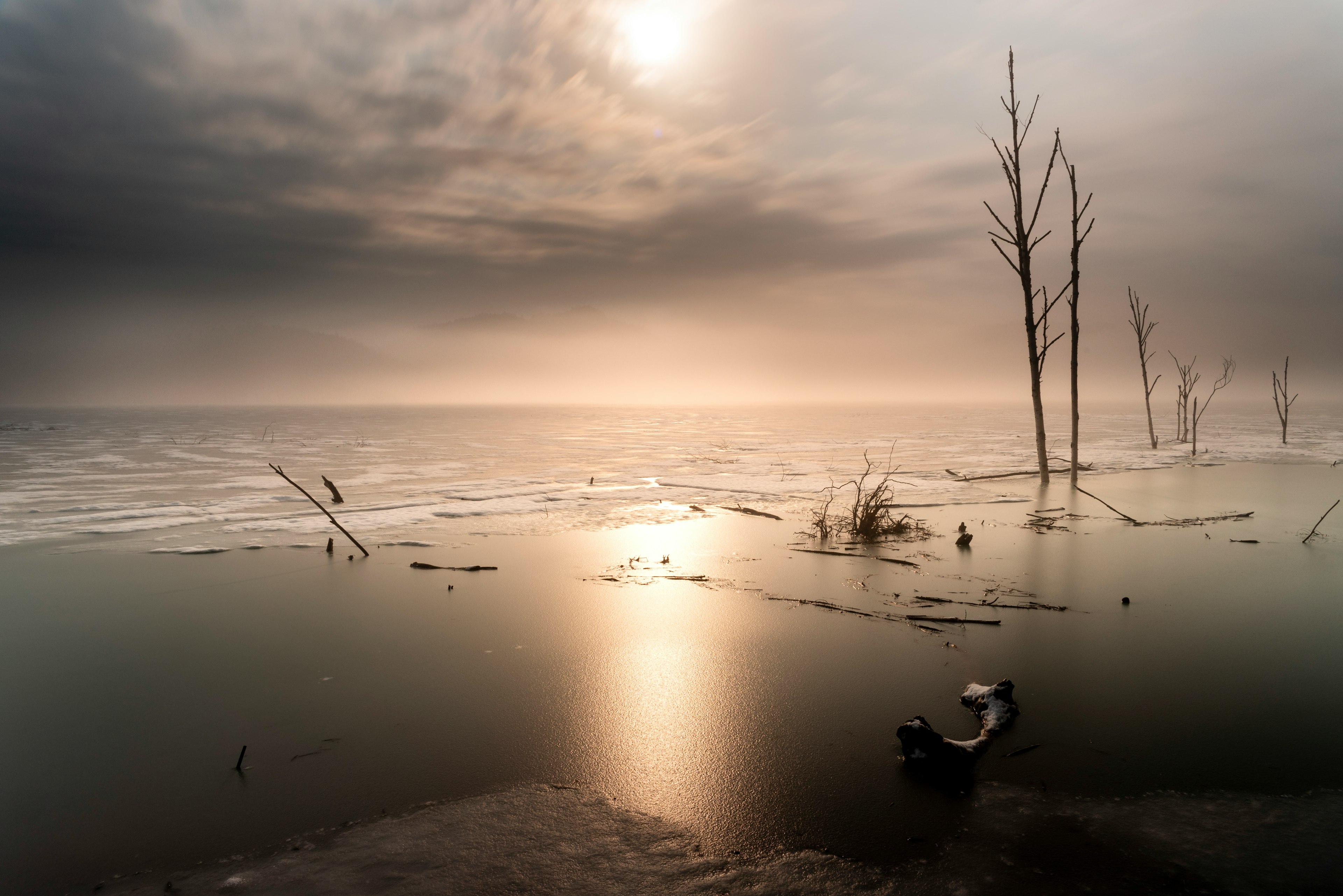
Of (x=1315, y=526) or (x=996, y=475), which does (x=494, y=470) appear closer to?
(x=996, y=475)

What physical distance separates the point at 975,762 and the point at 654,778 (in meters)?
1.62

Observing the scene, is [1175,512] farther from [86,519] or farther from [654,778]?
[86,519]

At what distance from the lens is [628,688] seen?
171 inches

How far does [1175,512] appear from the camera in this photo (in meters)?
10.5

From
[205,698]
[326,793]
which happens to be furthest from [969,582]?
[205,698]

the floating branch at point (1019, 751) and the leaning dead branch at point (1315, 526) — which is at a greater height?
the leaning dead branch at point (1315, 526)

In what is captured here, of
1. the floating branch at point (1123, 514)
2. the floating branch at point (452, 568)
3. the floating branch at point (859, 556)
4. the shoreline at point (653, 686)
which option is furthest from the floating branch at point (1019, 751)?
the floating branch at point (1123, 514)

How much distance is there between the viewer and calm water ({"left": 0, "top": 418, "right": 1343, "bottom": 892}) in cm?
307

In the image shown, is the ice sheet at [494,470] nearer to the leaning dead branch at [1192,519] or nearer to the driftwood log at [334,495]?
the driftwood log at [334,495]

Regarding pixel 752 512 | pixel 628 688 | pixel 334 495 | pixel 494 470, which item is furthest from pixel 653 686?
pixel 494 470

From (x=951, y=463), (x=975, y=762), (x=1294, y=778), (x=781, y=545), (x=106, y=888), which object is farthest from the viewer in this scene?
(x=951, y=463)

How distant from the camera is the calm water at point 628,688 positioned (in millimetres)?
3074

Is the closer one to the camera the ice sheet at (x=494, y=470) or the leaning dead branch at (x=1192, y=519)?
the leaning dead branch at (x=1192, y=519)

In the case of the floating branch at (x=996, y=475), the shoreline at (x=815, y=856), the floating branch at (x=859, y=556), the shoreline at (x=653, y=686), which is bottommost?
the shoreline at (x=815, y=856)
